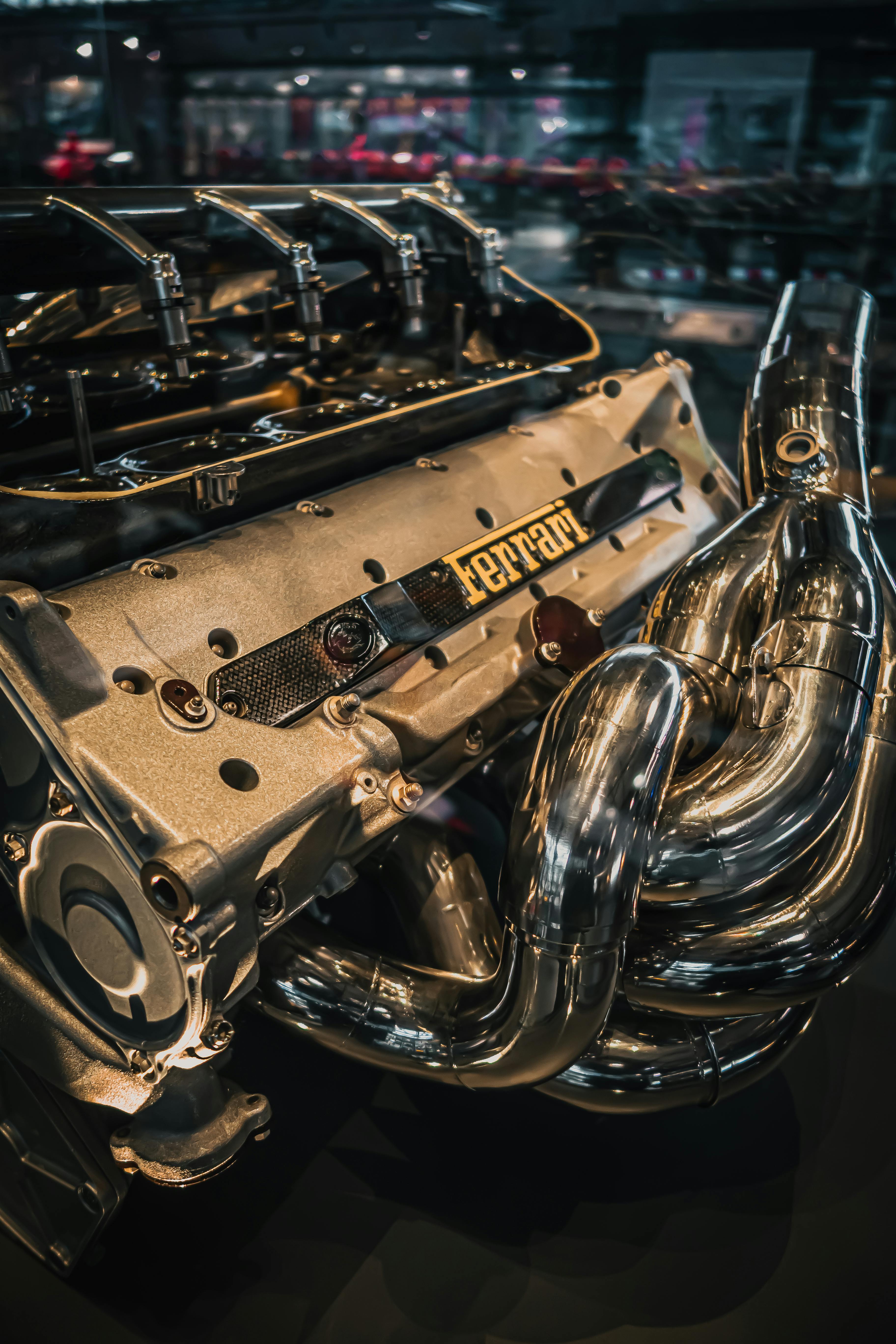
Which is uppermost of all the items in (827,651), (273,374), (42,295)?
(42,295)

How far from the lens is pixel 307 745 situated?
98cm

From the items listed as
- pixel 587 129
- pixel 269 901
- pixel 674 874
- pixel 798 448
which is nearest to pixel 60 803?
pixel 269 901

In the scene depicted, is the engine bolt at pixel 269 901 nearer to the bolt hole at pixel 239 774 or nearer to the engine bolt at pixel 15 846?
the bolt hole at pixel 239 774

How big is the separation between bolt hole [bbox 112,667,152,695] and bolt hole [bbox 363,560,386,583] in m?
0.36

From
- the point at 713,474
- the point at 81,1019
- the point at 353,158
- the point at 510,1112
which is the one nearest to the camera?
the point at 81,1019

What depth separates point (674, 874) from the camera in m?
1.05

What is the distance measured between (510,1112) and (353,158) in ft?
8.72

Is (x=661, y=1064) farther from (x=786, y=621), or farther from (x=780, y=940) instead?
(x=786, y=621)

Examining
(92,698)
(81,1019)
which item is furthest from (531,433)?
(81,1019)

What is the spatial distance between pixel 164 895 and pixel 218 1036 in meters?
0.18

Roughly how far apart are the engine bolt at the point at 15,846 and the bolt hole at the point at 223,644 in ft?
0.87

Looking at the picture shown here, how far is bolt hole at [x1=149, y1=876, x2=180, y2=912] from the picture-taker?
0.81 meters

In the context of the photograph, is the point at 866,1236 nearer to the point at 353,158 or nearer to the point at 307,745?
the point at 307,745

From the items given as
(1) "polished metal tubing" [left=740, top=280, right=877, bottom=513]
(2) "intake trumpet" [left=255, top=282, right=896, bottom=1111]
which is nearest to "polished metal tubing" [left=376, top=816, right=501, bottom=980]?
(2) "intake trumpet" [left=255, top=282, right=896, bottom=1111]
